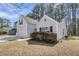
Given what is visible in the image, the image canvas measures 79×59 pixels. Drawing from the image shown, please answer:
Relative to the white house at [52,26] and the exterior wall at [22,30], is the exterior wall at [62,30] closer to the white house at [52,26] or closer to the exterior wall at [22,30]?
the white house at [52,26]

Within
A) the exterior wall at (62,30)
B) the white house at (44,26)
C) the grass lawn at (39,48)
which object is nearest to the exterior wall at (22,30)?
the white house at (44,26)

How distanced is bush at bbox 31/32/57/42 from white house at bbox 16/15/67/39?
51 millimetres

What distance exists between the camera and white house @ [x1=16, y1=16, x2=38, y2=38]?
4.29 meters

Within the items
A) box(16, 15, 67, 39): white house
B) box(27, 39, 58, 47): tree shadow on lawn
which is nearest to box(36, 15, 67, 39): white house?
box(16, 15, 67, 39): white house

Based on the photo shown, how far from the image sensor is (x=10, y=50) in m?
4.28

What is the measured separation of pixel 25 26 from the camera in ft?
14.3

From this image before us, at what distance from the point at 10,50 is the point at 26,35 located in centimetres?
37

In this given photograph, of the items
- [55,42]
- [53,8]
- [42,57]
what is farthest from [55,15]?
[42,57]

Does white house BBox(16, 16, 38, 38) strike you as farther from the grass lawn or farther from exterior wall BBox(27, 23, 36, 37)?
the grass lawn

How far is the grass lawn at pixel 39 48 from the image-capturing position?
4.25 metres

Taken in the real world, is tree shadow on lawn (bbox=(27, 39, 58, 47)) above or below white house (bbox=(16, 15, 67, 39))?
below

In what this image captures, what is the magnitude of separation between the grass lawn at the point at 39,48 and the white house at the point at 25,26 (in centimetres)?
15

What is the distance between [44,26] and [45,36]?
173 mm

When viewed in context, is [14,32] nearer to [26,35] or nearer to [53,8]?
[26,35]
